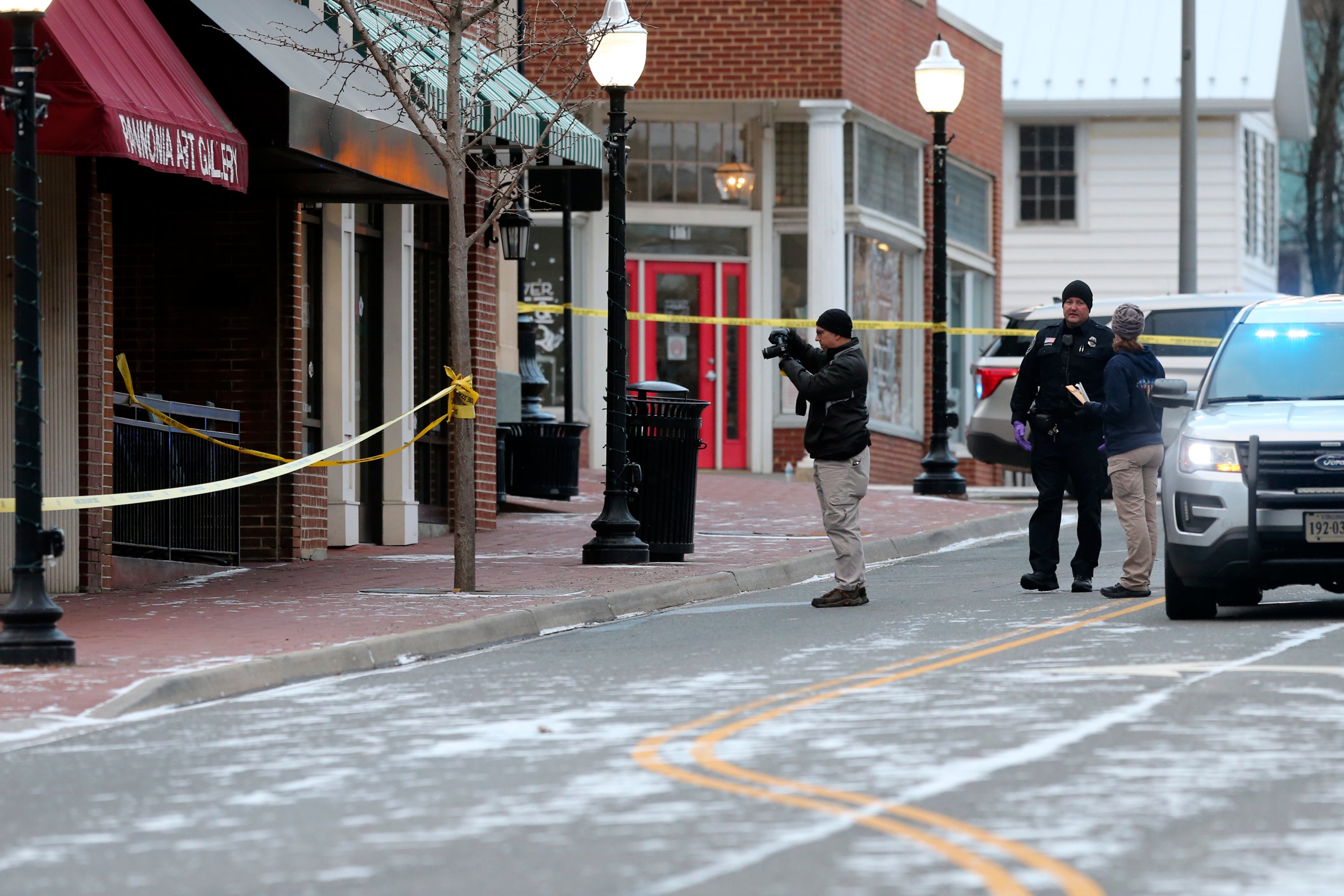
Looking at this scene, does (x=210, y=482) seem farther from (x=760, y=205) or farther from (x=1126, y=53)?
(x=1126, y=53)

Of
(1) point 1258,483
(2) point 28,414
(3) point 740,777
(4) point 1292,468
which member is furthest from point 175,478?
(3) point 740,777

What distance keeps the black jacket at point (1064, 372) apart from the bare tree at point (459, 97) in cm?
341

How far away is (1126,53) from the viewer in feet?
118

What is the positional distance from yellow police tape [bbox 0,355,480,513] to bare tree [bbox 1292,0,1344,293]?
33.9 m

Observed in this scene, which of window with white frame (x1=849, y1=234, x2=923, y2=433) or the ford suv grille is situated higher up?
window with white frame (x1=849, y1=234, x2=923, y2=433)

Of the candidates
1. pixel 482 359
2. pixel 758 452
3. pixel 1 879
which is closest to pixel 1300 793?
pixel 1 879

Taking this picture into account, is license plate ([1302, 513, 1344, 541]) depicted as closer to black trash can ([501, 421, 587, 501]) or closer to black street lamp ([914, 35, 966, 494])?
black trash can ([501, 421, 587, 501])

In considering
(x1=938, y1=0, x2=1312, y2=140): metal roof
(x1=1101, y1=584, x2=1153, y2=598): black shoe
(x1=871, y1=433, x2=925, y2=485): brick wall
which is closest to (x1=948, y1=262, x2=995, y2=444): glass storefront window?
(x1=871, y1=433, x2=925, y2=485): brick wall

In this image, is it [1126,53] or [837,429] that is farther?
[1126,53]

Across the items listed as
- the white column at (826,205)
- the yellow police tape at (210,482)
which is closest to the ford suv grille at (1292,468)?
the yellow police tape at (210,482)

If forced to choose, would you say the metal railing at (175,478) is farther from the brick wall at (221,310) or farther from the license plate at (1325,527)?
the license plate at (1325,527)

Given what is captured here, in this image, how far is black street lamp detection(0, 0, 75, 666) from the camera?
10.6 m

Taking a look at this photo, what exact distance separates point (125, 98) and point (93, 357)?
7.39 feet

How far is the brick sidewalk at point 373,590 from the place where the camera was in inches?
423
